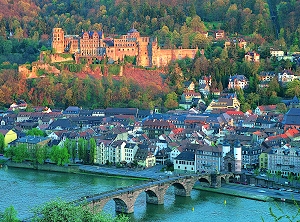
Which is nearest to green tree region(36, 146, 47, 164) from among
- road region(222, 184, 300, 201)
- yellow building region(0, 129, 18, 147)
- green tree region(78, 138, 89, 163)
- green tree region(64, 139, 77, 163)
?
green tree region(64, 139, 77, 163)

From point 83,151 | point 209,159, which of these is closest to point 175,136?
point 83,151

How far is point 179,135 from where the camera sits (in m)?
34.5

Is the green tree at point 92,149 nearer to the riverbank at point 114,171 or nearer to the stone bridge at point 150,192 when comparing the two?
the riverbank at point 114,171

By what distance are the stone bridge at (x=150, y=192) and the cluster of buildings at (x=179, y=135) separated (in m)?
1.53

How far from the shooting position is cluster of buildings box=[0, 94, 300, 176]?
93.2 ft

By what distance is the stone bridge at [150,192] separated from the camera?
21.3 m

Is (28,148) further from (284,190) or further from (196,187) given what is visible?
(284,190)

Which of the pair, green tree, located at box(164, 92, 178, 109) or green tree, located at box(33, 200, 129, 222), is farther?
green tree, located at box(164, 92, 178, 109)

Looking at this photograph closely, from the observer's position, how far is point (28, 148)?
32.7 m

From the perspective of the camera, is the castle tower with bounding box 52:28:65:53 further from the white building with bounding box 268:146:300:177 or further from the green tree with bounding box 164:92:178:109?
the white building with bounding box 268:146:300:177

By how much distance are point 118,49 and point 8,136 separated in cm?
1821

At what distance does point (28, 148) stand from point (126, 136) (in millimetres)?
4900

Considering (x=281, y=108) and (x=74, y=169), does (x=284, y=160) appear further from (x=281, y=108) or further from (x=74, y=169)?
(x=281, y=108)

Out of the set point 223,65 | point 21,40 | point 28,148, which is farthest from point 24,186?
point 21,40
